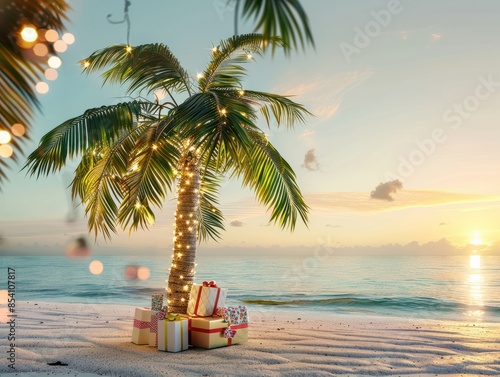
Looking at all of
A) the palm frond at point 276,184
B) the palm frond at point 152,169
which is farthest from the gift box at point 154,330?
the palm frond at point 276,184

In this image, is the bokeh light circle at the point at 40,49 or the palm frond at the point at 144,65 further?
the palm frond at the point at 144,65

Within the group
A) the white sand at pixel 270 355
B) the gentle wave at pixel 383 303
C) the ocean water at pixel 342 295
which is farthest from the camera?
the gentle wave at pixel 383 303

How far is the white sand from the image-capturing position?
613 centimetres

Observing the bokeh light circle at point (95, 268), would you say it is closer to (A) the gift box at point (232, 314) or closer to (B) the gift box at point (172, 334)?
(A) the gift box at point (232, 314)

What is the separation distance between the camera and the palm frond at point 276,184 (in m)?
7.89

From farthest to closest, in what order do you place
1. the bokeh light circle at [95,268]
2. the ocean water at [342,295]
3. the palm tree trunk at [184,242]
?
the bokeh light circle at [95,268] < the ocean water at [342,295] < the palm tree trunk at [184,242]

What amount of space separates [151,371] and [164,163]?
3195mm

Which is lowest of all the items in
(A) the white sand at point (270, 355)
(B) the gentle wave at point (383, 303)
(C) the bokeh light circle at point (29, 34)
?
(B) the gentle wave at point (383, 303)

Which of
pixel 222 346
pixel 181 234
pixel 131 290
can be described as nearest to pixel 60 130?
pixel 181 234

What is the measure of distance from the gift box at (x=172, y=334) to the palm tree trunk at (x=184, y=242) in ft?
2.04

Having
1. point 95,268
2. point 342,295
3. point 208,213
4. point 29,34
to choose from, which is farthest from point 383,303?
point 95,268

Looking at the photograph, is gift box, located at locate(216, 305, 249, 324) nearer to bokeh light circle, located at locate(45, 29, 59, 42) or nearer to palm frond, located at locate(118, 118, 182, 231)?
palm frond, located at locate(118, 118, 182, 231)

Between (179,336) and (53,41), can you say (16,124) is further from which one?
(179,336)

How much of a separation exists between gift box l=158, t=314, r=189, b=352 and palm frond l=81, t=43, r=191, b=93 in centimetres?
359
